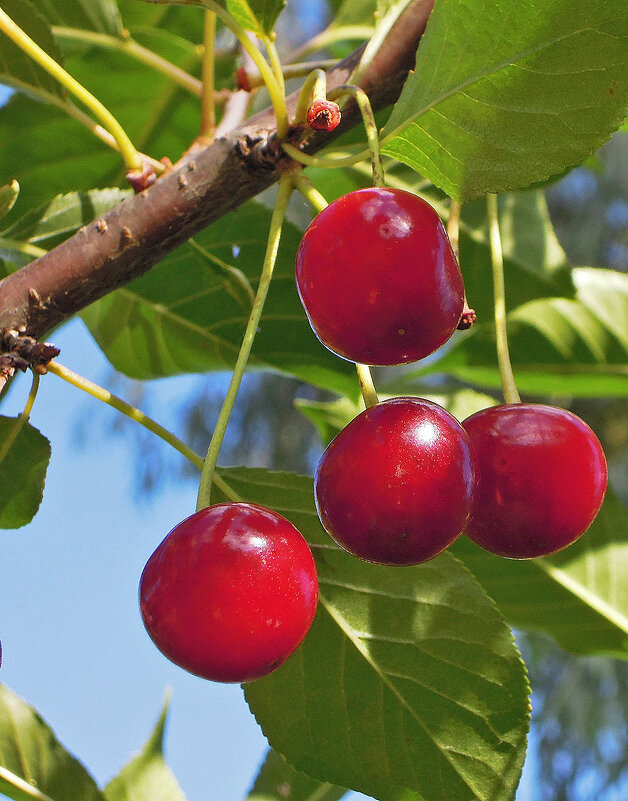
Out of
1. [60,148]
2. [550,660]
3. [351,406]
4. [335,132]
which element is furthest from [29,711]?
[550,660]

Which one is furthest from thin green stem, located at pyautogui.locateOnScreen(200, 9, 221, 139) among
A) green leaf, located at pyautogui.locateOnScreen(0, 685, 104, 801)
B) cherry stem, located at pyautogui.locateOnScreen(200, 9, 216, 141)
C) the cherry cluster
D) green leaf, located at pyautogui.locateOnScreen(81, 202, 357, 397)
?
green leaf, located at pyautogui.locateOnScreen(0, 685, 104, 801)

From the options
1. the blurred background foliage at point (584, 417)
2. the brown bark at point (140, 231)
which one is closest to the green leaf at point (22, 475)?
the brown bark at point (140, 231)

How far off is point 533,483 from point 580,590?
2.56 ft

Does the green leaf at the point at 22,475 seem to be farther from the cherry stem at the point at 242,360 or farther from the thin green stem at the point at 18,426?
the cherry stem at the point at 242,360

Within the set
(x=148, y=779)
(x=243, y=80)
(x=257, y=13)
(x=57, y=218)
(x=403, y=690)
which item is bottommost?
(x=148, y=779)

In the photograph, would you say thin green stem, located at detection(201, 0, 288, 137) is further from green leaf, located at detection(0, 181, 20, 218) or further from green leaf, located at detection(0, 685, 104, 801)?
green leaf, located at detection(0, 685, 104, 801)

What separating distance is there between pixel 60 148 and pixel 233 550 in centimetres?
103

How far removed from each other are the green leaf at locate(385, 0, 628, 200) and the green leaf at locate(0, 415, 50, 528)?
50 cm

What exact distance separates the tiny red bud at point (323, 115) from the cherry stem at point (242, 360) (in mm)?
74

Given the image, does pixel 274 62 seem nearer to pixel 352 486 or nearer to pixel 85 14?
pixel 352 486

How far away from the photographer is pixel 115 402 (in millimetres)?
904

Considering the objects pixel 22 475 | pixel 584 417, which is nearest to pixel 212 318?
pixel 22 475

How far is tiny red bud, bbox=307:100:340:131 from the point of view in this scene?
74cm

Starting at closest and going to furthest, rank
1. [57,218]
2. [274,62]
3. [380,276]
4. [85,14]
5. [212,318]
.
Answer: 1. [380,276]
2. [274,62]
3. [57,218]
4. [212,318]
5. [85,14]
